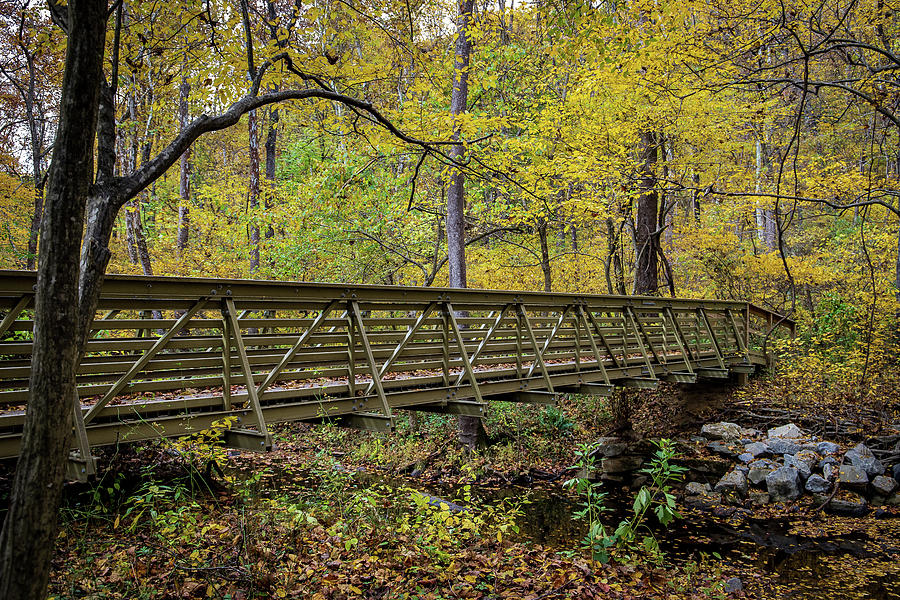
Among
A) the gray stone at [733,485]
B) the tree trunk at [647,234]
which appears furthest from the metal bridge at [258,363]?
the tree trunk at [647,234]

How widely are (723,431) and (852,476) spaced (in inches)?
113

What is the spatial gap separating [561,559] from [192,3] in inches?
260

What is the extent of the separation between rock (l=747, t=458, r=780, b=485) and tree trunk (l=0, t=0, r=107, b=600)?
10116 mm

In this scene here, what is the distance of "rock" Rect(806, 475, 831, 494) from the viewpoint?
29.8 feet

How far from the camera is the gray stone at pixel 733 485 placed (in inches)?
374

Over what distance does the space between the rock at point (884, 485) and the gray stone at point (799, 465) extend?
2.93 feet

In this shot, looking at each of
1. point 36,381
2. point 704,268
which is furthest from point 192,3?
point 704,268

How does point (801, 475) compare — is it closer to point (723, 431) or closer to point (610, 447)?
point (723, 431)

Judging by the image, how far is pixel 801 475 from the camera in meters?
9.47

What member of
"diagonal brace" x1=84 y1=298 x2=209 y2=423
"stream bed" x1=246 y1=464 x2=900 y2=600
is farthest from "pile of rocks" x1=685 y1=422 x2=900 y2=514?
"diagonal brace" x1=84 y1=298 x2=209 y2=423

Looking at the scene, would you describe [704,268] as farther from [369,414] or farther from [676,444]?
[369,414]

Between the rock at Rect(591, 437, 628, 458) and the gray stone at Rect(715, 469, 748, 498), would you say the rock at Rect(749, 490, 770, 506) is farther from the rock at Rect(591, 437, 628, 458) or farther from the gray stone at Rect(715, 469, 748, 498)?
the rock at Rect(591, 437, 628, 458)

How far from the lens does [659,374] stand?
10.4 metres

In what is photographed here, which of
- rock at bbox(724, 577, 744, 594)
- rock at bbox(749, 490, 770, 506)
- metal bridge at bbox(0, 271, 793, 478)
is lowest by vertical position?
rock at bbox(749, 490, 770, 506)
